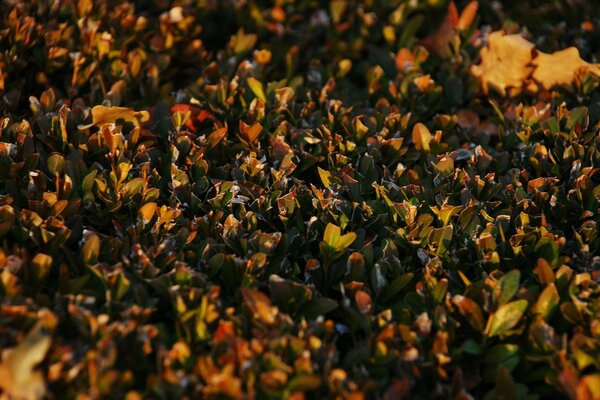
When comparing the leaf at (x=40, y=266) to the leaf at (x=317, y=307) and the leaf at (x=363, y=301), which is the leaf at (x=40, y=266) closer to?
the leaf at (x=317, y=307)

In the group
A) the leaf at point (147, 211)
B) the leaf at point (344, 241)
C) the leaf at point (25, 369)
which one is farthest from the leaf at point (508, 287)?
the leaf at point (25, 369)

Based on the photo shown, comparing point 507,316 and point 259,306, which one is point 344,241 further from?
point 507,316

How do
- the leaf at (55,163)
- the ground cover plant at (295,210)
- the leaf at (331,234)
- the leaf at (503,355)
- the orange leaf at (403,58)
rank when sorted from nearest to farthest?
1. the ground cover plant at (295,210)
2. the leaf at (503,355)
3. the leaf at (331,234)
4. the leaf at (55,163)
5. the orange leaf at (403,58)

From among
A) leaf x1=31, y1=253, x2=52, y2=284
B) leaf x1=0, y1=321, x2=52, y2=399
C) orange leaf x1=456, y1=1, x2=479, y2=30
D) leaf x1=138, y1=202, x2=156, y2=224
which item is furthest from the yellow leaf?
leaf x1=0, y1=321, x2=52, y2=399

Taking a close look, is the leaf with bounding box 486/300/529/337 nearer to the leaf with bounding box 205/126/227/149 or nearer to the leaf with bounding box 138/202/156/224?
the leaf with bounding box 138/202/156/224

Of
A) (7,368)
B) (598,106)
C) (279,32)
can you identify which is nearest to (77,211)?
(7,368)

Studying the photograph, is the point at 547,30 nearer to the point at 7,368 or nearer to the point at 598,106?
the point at 598,106
